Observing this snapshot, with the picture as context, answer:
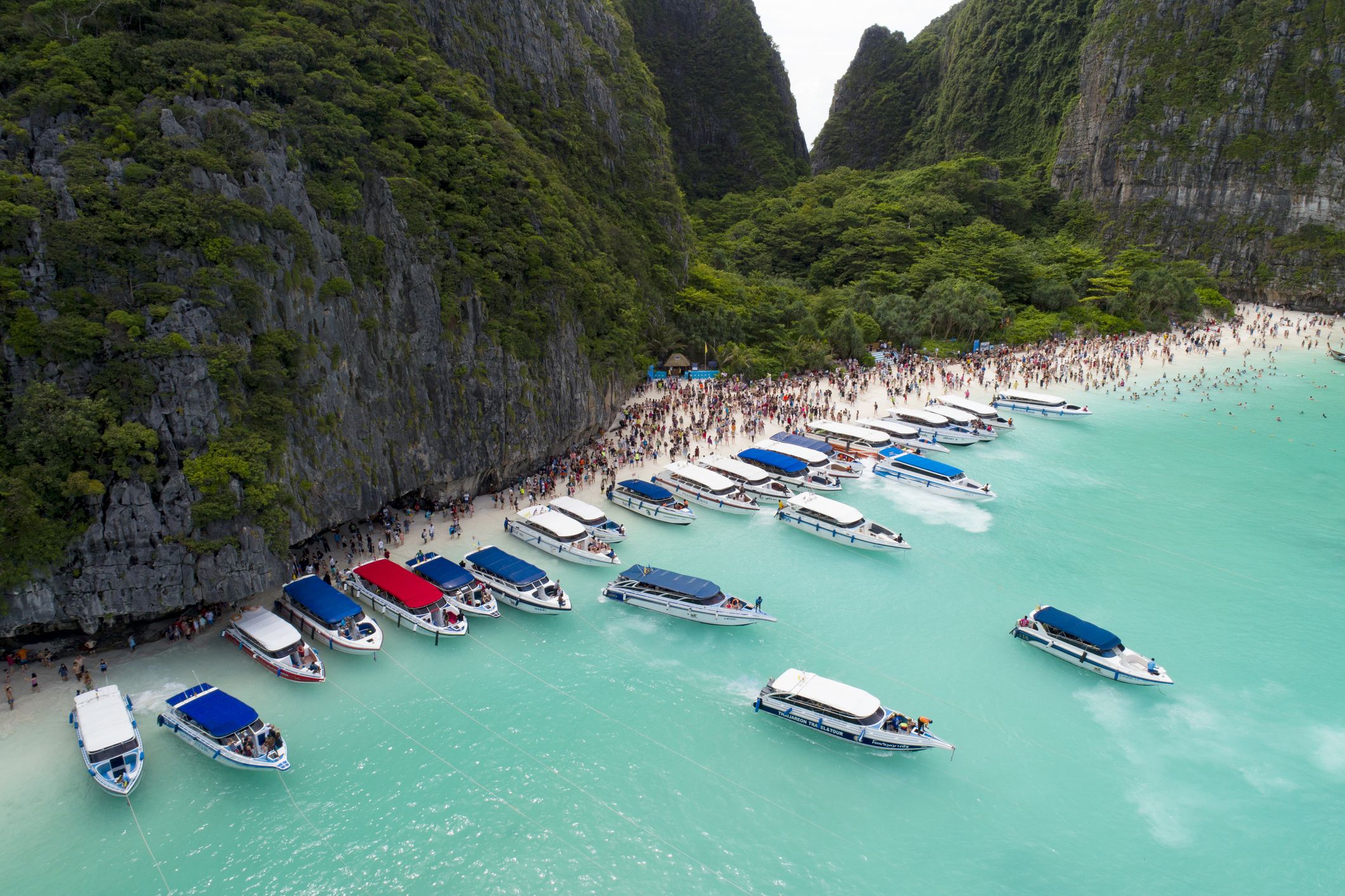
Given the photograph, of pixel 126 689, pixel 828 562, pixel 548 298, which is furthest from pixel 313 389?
pixel 828 562

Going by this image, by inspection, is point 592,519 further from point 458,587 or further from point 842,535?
point 842,535

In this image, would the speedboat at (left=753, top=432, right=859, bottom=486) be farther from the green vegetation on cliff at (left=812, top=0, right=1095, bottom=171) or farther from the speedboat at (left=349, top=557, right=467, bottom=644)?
the green vegetation on cliff at (left=812, top=0, right=1095, bottom=171)

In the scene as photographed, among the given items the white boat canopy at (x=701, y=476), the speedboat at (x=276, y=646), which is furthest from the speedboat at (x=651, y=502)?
the speedboat at (x=276, y=646)

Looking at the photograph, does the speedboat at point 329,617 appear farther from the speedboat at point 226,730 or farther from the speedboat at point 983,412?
the speedboat at point 983,412

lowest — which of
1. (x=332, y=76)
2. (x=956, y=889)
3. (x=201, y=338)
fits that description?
(x=956, y=889)

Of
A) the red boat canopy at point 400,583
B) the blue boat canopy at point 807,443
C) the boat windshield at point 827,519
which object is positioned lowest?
the red boat canopy at point 400,583

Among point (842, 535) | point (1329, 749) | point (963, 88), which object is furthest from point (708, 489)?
point (963, 88)

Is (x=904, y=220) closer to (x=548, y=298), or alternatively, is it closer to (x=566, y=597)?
(x=548, y=298)
